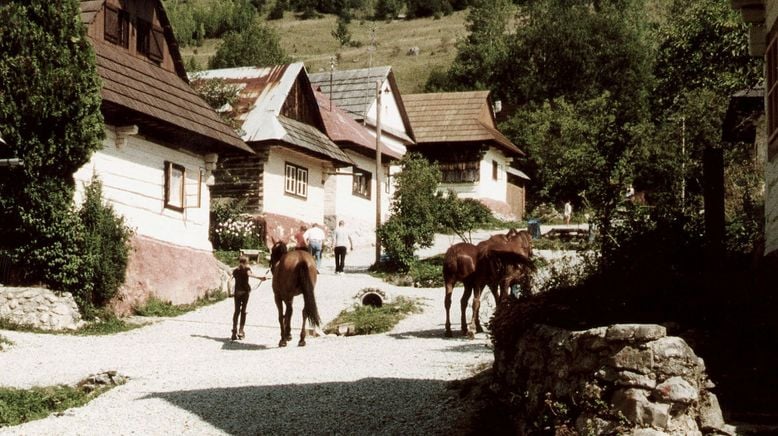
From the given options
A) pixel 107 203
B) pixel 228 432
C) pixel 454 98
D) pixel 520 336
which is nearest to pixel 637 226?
pixel 520 336

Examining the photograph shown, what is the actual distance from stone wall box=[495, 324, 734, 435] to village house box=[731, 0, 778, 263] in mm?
3911

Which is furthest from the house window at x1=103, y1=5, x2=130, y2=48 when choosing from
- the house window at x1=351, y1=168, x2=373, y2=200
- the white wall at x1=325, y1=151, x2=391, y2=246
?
the house window at x1=351, y1=168, x2=373, y2=200

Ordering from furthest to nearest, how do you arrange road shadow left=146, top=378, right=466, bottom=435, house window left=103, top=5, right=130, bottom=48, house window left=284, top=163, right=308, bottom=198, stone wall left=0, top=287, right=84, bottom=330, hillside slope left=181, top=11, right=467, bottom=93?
1. hillside slope left=181, top=11, right=467, bottom=93
2. house window left=284, top=163, right=308, bottom=198
3. house window left=103, top=5, right=130, bottom=48
4. stone wall left=0, top=287, right=84, bottom=330
5. road shadow left=146, top=378, right=466, bottom=435

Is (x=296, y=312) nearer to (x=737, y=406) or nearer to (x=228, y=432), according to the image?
(x=228, y=432)

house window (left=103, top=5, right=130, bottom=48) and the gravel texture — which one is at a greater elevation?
house window (left=103, top=5, right=130, bottom=48)

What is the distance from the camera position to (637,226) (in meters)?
12.6

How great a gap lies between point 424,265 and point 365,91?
1906 centimetres

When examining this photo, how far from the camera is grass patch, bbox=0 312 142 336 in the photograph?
20734 mm

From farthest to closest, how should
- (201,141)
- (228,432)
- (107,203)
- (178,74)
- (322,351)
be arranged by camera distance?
(178,74), (201,141), (107,203), (322,351), (228,432)

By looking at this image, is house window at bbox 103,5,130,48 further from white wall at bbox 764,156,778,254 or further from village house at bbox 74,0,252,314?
white wall at bbox 764,156,778,254

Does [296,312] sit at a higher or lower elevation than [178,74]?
lower

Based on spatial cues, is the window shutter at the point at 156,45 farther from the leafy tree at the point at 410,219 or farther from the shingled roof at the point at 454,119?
the shingled roof at the point at 454,119

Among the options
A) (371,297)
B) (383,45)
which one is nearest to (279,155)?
(371,297)

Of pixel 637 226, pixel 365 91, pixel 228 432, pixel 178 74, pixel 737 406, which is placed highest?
pixel 365 91
